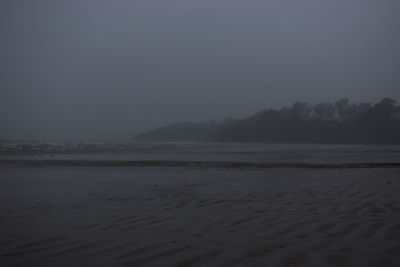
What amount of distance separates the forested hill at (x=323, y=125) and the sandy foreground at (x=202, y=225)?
61514 mm

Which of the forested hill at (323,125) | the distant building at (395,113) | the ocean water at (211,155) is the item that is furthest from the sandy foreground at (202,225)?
the distant building at (395,113)

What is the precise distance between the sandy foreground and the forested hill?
2422 inches

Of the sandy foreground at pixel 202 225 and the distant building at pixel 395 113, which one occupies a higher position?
the distant building at pixel 395 113

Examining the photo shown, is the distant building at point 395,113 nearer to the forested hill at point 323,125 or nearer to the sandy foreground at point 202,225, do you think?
the forested hill at point 323,125

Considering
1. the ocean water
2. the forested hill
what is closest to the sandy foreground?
the ocean water

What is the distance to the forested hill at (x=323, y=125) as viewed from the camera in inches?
2623

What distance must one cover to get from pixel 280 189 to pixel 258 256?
191 inches

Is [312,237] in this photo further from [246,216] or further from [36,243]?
[36,243]

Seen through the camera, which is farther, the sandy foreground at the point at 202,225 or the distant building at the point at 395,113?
the distant building at the point at 395,113

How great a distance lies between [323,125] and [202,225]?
77.4 meters

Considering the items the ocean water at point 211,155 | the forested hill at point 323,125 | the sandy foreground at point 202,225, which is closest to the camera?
the sandy foreground at point 202,225

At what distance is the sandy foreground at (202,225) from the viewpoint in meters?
3.43

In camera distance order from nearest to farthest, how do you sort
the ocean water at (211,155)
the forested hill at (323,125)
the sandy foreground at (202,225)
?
1. the sandy foreground at (202,225)
2. the ocean water at (211,155)
3. the forested hill at (323,125)

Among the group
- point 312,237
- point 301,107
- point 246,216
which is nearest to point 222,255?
point 312,237
